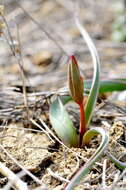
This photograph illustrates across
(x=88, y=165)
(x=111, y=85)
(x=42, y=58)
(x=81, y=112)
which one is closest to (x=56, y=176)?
(x=88, y=165)

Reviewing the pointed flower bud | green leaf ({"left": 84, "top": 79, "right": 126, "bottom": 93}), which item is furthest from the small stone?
the pointed flower bud

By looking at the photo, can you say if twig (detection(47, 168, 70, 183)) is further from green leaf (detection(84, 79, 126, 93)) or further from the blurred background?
the blurred background

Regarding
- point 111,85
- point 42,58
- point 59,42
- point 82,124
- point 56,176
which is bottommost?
point 56,176

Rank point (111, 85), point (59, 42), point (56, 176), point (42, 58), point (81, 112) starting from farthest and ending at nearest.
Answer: point (59, 42)
point (42, 58)
point (111, 85)
point (81, 112)
point (56, 176)

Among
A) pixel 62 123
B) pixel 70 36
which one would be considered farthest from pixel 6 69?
pixel 62 123

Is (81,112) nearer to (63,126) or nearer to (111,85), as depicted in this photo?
(63,126)

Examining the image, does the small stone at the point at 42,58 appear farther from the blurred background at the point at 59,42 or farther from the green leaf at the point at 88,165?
the green leaf at the point at 88,165

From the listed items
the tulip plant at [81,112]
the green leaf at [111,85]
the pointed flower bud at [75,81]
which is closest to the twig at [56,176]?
the tulip plant at [81,112]
